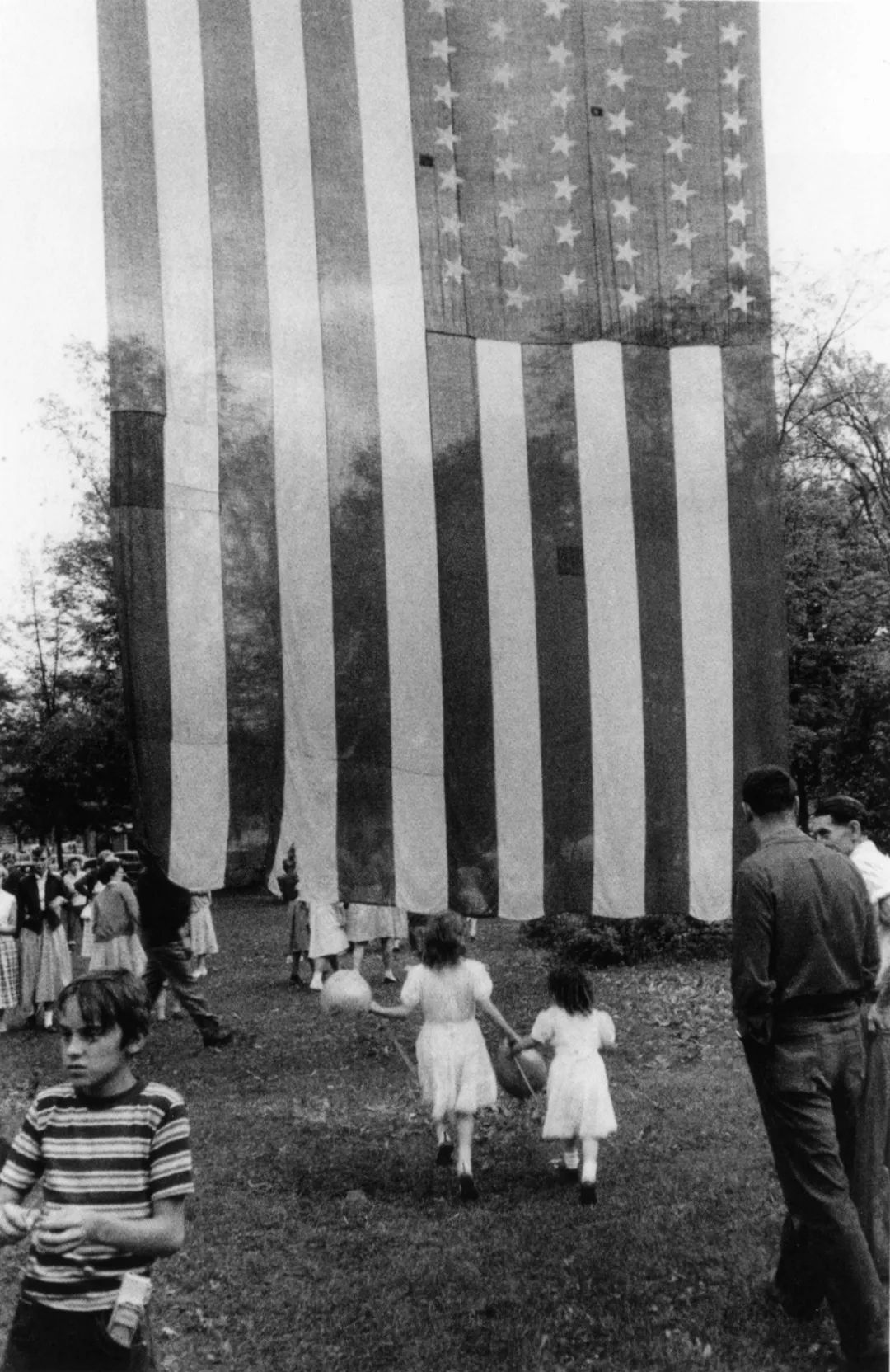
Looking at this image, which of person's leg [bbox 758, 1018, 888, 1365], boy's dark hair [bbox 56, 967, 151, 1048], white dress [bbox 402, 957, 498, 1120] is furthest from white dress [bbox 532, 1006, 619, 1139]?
boy's dark hair [bbox 56, 967, 151, 1048]

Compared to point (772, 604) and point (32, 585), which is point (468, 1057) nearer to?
point (772, 604)

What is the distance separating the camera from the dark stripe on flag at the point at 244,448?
490cm

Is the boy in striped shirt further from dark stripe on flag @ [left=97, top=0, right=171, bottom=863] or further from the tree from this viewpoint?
the tree

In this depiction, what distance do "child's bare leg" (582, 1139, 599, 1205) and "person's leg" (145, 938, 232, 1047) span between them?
525cm

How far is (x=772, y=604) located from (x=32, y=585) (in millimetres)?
40111

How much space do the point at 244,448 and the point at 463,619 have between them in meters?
1.12

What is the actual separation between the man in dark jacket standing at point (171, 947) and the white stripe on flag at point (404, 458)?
5840mm

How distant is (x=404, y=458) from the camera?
5.15 metres

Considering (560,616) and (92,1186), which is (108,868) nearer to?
(560,616)

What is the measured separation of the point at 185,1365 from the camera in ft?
15.7

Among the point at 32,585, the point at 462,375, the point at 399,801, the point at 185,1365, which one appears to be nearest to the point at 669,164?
the point at 462,375

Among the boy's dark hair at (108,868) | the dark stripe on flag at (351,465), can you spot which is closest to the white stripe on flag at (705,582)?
the dark stripe on flag at (351,465)

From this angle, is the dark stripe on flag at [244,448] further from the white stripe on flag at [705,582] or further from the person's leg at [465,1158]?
the person's leg at [465,1158]

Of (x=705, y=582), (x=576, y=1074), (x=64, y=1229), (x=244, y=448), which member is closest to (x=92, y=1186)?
(x=64, y=1229)
